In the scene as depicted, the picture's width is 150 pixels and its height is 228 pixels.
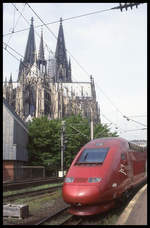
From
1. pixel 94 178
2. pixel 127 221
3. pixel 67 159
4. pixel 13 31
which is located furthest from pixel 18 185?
pixel 67 159

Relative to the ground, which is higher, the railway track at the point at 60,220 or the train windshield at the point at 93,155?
the train windshield at the point at 93,155

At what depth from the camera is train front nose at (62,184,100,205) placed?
9.77m

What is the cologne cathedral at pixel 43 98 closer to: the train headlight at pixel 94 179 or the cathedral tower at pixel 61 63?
the cathedral tower at pixel 61 63

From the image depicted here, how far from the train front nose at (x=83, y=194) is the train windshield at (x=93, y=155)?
171 cm

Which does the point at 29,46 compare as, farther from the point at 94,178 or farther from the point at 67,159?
the point at 94,178

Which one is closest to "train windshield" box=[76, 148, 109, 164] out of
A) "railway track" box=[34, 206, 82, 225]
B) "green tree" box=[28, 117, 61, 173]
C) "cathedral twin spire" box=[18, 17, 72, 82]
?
"railway track" box=[34, 206, 82, 225]

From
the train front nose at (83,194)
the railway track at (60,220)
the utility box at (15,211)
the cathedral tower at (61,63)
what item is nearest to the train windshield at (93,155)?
the train front nose at (83,194)

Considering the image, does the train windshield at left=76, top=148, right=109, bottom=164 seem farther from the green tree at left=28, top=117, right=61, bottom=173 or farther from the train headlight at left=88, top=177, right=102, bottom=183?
the green tree at left=28, top=117, right=61, bottom=173

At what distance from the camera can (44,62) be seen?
107m

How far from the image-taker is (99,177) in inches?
407

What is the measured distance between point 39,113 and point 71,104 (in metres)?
11.9

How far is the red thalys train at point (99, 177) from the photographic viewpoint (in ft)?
32.5

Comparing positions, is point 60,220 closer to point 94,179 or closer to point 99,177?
point 94,179

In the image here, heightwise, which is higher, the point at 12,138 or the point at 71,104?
the point at 71,104
